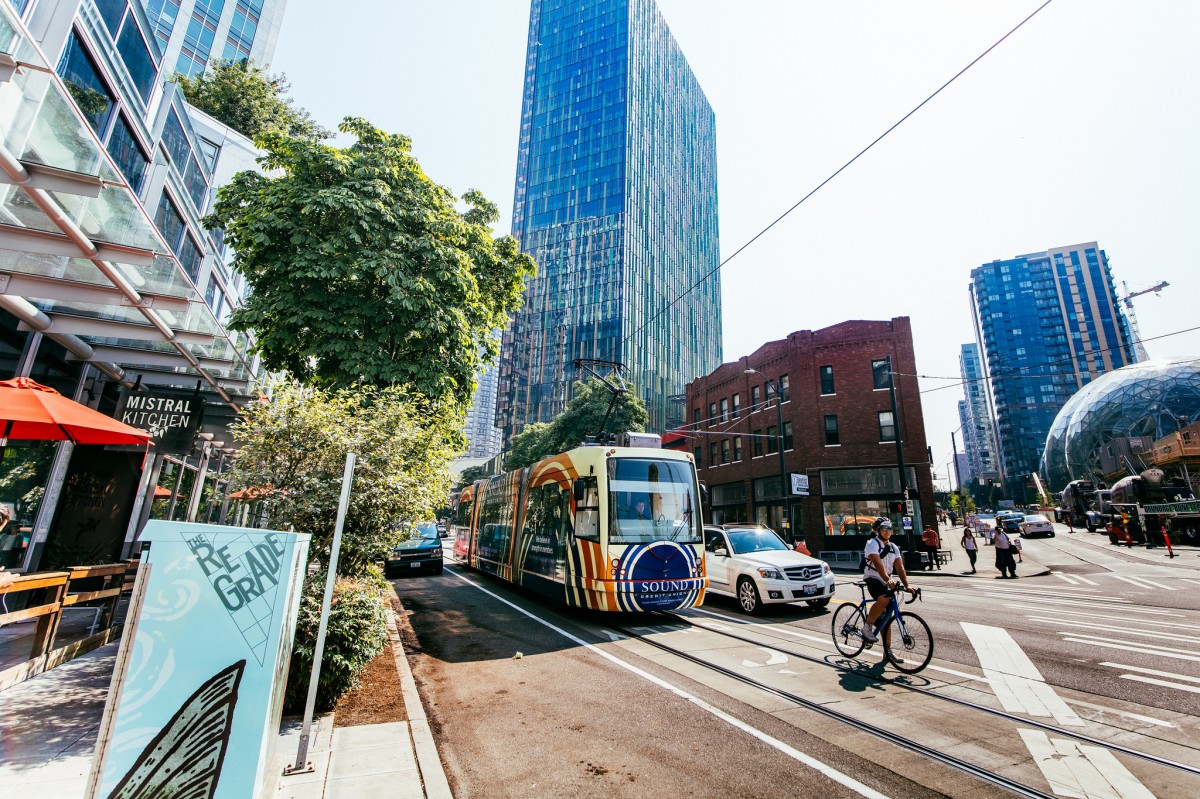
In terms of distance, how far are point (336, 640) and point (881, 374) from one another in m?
32.4

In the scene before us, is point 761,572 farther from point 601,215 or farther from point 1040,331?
point 1040,331

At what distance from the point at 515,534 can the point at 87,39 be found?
12.9 meters

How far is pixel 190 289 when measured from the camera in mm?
7812

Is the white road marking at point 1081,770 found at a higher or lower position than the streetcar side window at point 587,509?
lower

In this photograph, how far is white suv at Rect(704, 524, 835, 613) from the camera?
429 inches

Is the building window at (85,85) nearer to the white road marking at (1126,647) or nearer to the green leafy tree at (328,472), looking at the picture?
the green leafy tree at (328,472)

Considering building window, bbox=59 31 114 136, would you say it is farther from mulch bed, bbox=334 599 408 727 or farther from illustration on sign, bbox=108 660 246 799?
illustration on sign, bbox=108 660 246 799

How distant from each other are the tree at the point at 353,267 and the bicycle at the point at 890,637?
343 inches

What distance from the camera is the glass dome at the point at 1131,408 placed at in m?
46.4

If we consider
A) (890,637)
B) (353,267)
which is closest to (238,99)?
(353,267)

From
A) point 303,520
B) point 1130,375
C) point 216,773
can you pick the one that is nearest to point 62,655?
point 303,520

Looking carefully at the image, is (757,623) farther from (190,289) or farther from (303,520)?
(190,289)

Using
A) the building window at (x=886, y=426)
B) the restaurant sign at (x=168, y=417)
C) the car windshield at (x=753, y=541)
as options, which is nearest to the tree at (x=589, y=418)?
the building window at (x=886, y=426)

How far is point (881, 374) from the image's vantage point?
31047 millimetres
